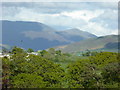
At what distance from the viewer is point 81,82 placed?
5041cm

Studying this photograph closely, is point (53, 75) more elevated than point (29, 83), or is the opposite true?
point (29, 83)

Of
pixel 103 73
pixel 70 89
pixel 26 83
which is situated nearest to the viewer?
pixel 26 83

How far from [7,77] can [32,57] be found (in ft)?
37.8

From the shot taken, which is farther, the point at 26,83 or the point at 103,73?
the point at 103,73

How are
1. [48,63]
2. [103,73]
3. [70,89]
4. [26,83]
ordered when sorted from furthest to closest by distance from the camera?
[48,63] < [103,73] < [70,89] < [26,83]

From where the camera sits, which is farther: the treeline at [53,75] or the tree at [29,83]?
the treeline at [53,75]

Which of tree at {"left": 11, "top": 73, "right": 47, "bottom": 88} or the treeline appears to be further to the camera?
the treeline

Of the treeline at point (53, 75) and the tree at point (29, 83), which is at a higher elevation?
the tree at point (29, 83)

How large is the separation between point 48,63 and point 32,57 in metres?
5.07

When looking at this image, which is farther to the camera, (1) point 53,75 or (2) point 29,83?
(1) point 53,75

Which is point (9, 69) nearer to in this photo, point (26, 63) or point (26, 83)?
point (26, 63)

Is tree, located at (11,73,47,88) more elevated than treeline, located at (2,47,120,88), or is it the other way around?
tree, located at (11,73,47,88)

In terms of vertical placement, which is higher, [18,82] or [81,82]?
[18,82]

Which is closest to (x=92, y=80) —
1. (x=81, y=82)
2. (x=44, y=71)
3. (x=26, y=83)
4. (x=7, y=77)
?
(x=81, y=82)
